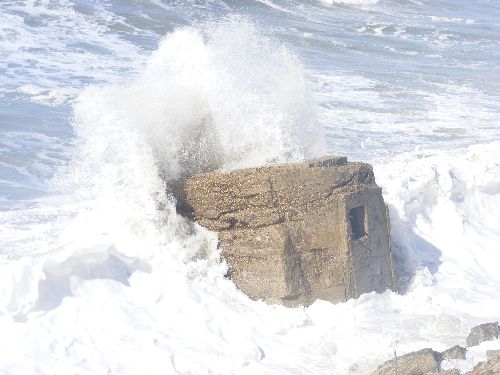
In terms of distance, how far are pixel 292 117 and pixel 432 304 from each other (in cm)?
251

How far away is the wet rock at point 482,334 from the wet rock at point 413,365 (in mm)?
657

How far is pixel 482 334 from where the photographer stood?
7.03 metres

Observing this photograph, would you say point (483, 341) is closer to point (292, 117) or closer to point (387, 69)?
point (292, 117)

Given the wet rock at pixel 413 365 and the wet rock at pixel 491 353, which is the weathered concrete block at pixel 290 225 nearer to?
the wet rock at pixel 413 365

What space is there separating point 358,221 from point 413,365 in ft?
6.11

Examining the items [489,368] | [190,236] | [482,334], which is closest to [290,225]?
[190,236]

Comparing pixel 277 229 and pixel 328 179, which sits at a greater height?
pixel 328 179

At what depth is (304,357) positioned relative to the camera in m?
6.91

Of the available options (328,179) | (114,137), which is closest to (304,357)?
(328,179)

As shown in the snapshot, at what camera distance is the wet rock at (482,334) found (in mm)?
7008

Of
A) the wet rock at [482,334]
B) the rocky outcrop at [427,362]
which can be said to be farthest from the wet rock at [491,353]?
the wet rock at [482,334]

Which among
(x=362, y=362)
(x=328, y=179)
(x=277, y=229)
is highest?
Result: (x=328, y=179)

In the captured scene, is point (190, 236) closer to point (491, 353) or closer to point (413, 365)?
point (413, 365)

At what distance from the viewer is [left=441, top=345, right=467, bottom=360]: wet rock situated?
6602mm
